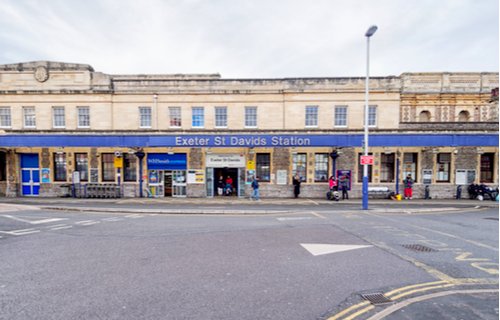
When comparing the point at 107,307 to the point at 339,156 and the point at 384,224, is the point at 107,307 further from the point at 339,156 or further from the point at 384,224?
the point at 339,156

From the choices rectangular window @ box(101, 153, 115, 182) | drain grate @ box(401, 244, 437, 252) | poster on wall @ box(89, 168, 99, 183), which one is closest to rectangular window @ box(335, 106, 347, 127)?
drain grate @ box(401, 244, 437, 252)

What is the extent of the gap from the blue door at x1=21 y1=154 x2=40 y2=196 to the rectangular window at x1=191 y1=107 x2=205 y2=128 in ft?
41.7

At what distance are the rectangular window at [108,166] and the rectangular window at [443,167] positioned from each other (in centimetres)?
2506

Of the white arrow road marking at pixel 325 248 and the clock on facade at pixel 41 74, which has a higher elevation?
the clock on facade at pixel 41 74

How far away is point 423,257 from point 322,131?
1288 cm

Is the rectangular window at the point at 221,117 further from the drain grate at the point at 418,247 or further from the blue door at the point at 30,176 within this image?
the drain grate at the point at 418,247

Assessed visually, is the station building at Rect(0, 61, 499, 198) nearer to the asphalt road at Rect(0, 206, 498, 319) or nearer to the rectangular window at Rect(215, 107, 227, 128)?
the rectangular window at Rect(215, 107, 227, 128)

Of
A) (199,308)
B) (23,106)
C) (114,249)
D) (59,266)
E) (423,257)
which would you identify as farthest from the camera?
(23,106)

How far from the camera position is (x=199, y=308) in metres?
3.76

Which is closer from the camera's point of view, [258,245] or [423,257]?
[423,257]

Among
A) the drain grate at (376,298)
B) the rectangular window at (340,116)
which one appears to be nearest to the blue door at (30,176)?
the drain grate at (376,298)

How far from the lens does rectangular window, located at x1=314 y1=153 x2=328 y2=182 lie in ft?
60.4

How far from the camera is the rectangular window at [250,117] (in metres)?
19.3

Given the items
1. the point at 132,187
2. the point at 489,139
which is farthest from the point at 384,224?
the point at 132,187
